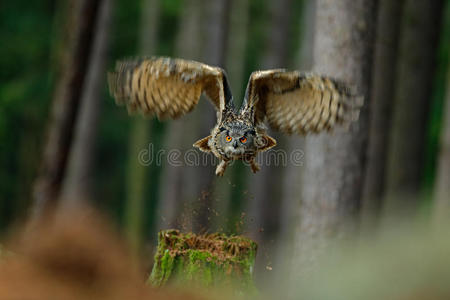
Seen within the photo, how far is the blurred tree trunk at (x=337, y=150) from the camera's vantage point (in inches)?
256

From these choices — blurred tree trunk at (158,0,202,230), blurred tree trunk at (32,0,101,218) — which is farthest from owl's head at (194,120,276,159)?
blurred tree trunk at (158,0,202,230)

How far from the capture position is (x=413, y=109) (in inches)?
399

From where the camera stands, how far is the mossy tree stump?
3.79 metres

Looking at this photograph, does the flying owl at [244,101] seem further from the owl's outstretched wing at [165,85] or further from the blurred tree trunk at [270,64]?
Result: the blurred tree trunk at [270,64]

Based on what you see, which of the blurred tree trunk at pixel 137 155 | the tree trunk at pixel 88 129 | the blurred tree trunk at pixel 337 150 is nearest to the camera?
the blurred tree trunk at pixel 337 150

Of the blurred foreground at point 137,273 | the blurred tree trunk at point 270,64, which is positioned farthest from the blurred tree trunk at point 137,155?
the blurred foreground at point 137,273

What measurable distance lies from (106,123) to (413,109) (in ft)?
60.6

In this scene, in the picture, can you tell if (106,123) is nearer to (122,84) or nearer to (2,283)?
(122,84)

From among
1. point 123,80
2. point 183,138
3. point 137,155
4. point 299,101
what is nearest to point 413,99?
point 299,101

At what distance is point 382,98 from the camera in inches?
388

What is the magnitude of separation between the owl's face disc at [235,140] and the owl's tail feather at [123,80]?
1006mm

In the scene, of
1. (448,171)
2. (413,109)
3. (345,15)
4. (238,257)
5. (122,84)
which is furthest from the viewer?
(413,109)

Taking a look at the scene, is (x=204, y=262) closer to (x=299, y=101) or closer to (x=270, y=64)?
(x=299, y=101)

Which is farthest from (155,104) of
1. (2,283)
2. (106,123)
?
(106,123)
